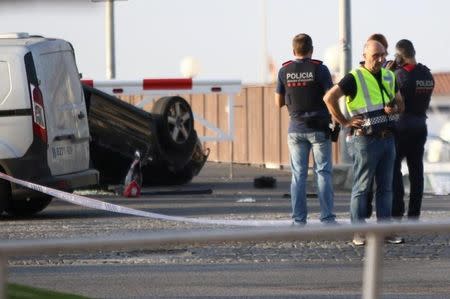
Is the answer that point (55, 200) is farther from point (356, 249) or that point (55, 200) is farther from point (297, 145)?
point (356, 249)

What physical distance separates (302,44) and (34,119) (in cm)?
371

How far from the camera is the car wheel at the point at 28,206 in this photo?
15000 mm

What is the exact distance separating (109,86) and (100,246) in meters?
18.8

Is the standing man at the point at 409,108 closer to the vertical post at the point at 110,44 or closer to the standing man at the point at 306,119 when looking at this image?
the standing man at the point at 306,119

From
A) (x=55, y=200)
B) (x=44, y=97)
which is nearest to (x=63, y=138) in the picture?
(x=44, y=97)

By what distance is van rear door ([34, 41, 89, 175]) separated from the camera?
14.4 m

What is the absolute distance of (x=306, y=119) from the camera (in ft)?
37.8

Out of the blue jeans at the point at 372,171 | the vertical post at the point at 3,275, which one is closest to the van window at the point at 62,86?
the blue jeans at the point at 372,171

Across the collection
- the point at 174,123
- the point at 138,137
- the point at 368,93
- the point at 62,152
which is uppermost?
the point at 368,93

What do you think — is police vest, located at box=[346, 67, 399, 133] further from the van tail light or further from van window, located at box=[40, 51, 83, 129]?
van window, located at box=[40, 51, 83, 129]

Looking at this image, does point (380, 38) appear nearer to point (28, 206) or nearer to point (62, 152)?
point (62, 152)

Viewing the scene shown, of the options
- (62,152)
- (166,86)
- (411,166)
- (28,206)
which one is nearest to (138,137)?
(166,86)

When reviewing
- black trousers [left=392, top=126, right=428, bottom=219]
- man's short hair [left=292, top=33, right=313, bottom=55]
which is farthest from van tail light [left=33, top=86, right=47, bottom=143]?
black trousers [left=392, top=126, right=428, bottom=219]

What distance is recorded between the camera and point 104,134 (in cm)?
1909
